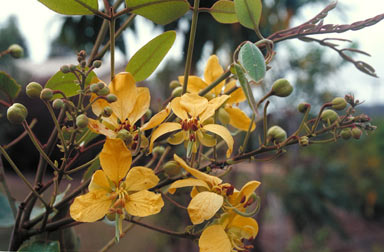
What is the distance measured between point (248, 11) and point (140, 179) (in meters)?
0.13

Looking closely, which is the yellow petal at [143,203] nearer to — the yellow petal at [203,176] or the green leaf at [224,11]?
the yellow petal at [203,176]

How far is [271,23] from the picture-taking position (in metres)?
2.42

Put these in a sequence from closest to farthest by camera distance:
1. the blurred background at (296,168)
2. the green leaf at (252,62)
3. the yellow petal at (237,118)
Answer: the green leaf at (252,62) → the yellow petal at (237,118) → the blurred background at (296,168)

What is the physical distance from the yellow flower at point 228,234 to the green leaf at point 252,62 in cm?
10

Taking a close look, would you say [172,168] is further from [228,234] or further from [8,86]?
[8,86]

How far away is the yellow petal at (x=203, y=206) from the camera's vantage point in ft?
0.68

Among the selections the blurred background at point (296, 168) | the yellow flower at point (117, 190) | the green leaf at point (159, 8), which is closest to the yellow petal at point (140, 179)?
the yellow flower at point (117, 190)

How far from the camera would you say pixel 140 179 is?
23 centimetres

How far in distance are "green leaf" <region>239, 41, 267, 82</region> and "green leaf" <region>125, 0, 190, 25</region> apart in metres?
0.07

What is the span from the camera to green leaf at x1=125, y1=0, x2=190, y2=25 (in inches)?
9.2

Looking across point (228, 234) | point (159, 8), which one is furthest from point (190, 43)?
point (228, 234)

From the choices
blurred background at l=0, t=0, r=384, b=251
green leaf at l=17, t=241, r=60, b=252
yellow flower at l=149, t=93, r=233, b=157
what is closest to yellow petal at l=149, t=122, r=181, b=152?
yellow flower at l=149, t=93, r=233, b=157

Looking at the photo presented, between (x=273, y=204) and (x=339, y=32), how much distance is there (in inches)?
125

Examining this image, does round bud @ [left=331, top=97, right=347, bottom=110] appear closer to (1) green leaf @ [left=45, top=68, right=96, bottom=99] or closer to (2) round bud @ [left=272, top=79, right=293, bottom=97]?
(2) round bud @ [left=272, top=79, right=293, bottom=97]
